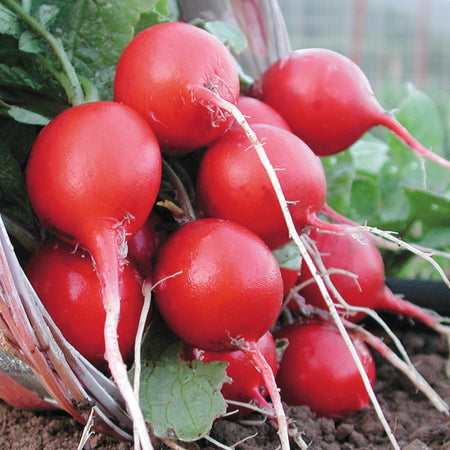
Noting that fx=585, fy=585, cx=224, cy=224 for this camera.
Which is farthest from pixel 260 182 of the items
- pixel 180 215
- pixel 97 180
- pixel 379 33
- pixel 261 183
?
pixel 379 33

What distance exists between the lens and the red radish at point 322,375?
3.37 feet

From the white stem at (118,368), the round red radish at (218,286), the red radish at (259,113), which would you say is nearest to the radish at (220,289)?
the round red radish at (218,286)

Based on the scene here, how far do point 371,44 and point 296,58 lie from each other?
11.2 metres

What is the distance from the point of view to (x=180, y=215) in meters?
0.89

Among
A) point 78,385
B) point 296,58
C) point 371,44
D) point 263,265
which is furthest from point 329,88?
point 371,44

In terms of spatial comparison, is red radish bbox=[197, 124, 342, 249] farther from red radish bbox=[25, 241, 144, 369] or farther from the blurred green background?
the blurred green background

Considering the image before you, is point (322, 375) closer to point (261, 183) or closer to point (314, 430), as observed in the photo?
point (314, 430)

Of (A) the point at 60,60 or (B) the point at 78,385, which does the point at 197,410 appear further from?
→ (A) the point at 60,60

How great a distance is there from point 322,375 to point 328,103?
49 cm

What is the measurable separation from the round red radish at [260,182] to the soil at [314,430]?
29 cm

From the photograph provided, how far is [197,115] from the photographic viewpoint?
33.4 inches

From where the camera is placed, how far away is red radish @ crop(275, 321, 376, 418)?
1.03 m

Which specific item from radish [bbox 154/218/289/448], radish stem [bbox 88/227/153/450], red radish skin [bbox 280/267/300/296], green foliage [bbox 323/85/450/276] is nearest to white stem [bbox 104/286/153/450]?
radish stem [bbox 88/227/153/450]

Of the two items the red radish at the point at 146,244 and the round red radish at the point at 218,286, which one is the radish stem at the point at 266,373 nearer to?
the round red radish at the point at 218,286
